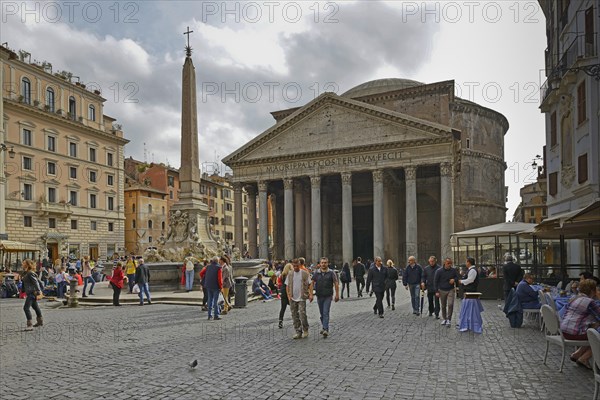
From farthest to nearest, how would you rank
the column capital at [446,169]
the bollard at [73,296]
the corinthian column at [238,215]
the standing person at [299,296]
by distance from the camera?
the corinthian column at [238,215], the column capital at [446,169], the bollard at [73,296], the standing person at [299,296]

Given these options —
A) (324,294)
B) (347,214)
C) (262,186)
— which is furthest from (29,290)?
(262,186)

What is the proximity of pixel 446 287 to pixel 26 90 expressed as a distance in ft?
111

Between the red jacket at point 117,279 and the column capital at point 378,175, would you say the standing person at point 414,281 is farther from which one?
the column capital at point 378,175

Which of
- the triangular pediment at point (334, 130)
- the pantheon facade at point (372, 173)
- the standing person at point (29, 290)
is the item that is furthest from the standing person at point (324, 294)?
the triangular pediment at point (334, 130)

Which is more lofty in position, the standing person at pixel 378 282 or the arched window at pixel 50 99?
the arched window at pixel 50 99

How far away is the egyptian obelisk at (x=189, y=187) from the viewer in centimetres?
1625

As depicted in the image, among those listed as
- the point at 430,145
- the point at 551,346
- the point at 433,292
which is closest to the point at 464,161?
the point at 430,145

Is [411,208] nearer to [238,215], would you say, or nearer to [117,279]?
[238,215]

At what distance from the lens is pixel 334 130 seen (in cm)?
3562

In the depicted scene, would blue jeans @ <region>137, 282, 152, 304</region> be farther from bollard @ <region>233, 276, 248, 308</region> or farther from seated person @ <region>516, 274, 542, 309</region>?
seated person @ <region>516, 274, 542, 309</region>

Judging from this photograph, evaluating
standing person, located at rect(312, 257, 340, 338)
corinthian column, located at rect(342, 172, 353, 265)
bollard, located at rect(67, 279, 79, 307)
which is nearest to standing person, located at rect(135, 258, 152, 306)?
bollard, located at rect(67, 279, 79, 307)

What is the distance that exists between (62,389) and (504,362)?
5.65 m

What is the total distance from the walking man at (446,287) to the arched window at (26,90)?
109 ft

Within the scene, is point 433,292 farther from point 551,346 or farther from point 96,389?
point 96,389
